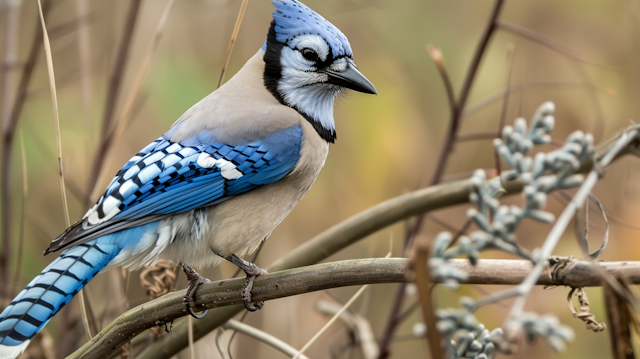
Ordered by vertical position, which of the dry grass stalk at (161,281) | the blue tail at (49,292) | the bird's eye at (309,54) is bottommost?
the dry grass stalk at (161,281)

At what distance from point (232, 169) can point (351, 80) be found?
49 centimetres

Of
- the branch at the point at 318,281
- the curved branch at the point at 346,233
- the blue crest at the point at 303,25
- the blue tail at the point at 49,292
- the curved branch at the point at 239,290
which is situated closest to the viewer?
the branch at the point at 318,281

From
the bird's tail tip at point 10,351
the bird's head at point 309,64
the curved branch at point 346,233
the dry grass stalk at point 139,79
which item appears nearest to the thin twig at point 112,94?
the dry grass stalk at point 139,79

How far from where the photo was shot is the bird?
5.64ft

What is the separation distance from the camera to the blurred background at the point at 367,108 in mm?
2674

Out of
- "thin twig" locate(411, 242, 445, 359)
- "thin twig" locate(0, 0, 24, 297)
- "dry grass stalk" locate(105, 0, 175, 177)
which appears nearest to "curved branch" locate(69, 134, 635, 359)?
"dry grass stalk" locate(105, 0, 175, 177)

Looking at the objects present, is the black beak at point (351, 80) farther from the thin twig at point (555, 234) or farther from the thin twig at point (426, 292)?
the thin twig at point (426, 292)

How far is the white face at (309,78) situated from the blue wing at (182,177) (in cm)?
15

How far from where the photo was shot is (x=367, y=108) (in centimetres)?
291

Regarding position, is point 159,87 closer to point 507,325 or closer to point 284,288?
point 284,288

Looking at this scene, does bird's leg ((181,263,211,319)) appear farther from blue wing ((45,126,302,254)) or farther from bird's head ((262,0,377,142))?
bird's head ((262,0,377,142))

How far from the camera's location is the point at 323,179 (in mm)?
3016

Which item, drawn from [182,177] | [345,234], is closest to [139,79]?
[182,177]

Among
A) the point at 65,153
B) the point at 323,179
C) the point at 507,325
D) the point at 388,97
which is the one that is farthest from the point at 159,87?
the point at 507,325
